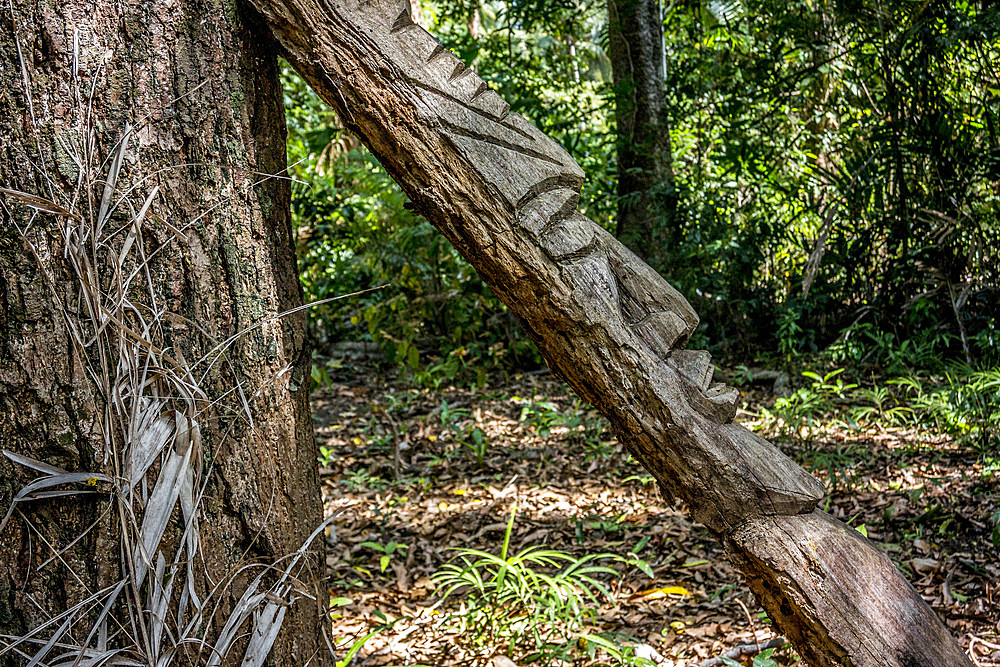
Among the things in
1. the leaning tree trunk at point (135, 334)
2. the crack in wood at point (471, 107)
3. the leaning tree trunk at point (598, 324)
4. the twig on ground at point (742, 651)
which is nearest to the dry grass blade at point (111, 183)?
the leaning tree trunk at point (135, 334)

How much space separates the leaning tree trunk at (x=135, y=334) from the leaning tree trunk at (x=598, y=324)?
0.67 ft

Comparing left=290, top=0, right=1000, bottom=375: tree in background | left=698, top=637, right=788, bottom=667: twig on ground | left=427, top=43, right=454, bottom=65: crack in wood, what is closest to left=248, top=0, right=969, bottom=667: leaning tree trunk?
left=427, top=43, right=454, bottom=65: crack in wood

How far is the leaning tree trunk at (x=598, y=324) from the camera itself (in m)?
1.14

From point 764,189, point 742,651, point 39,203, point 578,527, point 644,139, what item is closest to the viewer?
point 39,203

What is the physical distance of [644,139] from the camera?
205 inches

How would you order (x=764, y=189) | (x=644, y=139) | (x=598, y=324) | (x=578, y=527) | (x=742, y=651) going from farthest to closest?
(x=764, y=189) → (x=644, y=139) → (x=578, y=527) → (x=742, y=651) → (x=598, y=324)

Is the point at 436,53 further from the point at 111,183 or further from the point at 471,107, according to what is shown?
the point at 111,183

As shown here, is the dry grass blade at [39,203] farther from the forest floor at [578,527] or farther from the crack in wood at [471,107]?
the forest floor at [578,527]

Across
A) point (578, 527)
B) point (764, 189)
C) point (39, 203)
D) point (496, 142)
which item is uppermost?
point (764, 189)

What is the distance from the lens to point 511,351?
5723 mm

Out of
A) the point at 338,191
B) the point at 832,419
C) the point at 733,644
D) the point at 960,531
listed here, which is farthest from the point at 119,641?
the point at 338,191

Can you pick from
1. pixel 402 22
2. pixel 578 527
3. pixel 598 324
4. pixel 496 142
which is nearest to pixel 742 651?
pixel 578 527

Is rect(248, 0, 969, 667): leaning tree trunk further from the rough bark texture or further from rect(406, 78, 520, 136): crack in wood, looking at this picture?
the rough bark texture

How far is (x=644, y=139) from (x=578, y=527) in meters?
3.23
